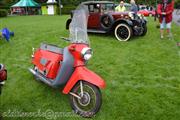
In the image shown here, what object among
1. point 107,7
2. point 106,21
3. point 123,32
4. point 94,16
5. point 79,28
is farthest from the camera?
point 107,7

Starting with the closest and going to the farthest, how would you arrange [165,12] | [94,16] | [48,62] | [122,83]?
[48,62], [122,83], [165,12], [94,16]

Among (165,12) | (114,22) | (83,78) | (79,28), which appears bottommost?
(83,78)

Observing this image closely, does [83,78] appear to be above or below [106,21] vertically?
below

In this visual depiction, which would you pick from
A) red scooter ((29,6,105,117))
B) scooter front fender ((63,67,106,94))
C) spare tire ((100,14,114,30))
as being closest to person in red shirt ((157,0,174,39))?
spare tire ((100,14,114,30))

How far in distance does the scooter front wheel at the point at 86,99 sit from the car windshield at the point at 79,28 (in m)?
0.76

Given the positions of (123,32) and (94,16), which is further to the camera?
(94,16)

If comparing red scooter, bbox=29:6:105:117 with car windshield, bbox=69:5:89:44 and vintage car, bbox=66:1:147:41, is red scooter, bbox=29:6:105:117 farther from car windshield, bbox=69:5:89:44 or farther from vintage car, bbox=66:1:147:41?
vintage car, bbox=66:1:147:41

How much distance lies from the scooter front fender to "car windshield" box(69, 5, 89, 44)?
21.0 inches

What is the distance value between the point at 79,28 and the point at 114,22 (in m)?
4.95

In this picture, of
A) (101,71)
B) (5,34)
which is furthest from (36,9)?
(101,71)

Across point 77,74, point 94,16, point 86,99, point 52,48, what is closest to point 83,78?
point 77,74

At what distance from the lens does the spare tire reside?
9.27 meters

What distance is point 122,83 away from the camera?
5234 millimetres

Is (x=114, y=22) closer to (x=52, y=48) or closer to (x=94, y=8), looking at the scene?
(x=94, y=8)
